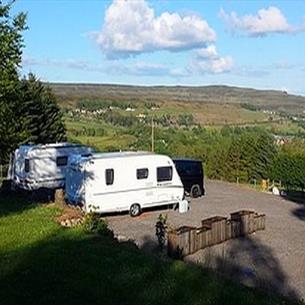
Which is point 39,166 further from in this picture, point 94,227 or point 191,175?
point 94,227

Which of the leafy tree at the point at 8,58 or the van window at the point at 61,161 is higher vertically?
the leafy tree at the point at 8,58

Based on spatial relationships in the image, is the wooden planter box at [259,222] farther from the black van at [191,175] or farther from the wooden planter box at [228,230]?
the black van at [191,175]

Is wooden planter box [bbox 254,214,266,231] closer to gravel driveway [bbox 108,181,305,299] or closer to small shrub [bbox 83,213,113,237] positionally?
gravel driveway [bbox 108,181,305,299]

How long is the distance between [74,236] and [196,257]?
10.3ft

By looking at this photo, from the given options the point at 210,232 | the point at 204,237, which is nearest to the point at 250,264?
the point at 204,237

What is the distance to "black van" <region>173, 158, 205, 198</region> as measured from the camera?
86.5 ft

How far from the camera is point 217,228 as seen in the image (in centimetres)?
1744

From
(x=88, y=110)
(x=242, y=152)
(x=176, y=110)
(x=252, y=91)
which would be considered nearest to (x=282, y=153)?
(x=242, y=152)

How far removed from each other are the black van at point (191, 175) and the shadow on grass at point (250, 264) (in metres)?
8.14

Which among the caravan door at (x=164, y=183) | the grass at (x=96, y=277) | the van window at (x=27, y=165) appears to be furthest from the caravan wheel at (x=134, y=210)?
the grass at (x=96, y=277)

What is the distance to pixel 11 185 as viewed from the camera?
2752cm

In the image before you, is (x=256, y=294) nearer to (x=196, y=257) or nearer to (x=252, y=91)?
(x=196, y=257)

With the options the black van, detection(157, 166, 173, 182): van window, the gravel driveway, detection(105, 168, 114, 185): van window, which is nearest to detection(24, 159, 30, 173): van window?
the black van

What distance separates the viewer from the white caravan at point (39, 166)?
26406 mm
